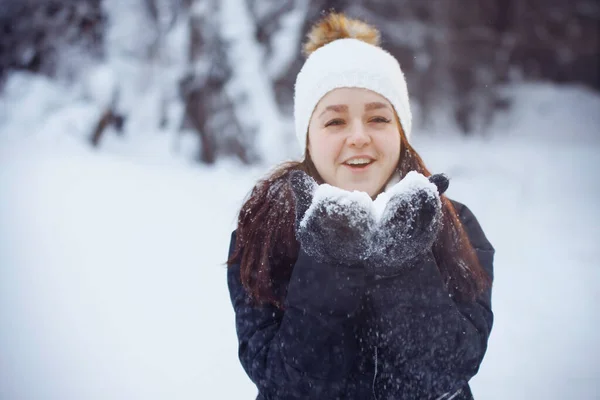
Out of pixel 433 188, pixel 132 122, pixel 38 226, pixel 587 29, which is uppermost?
pixel 587 29

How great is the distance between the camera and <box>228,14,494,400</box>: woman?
790mm

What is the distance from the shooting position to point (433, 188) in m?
0.80

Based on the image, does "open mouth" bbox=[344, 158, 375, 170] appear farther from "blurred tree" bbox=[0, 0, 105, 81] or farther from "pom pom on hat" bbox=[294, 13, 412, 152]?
"blurred tree" bbox=[0, 0, 105, 81]

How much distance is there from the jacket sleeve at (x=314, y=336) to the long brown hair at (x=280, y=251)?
118mm

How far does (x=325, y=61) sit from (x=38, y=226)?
2457mm

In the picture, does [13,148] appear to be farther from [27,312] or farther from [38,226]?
[27,312]

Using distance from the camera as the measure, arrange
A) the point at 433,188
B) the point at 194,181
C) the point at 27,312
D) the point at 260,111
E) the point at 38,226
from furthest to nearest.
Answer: the point at 260,111 → the point at 194,181 → the point at 38,226 → the point at 27,312 → the point at 433,188

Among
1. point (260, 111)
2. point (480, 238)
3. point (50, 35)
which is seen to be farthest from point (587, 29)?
point (50, 35)

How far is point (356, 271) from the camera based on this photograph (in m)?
0.80

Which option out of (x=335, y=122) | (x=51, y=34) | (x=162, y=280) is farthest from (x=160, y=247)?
(x=51, y=34)

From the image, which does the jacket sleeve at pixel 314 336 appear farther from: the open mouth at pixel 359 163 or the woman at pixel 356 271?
the open mouth at pixel 359 163

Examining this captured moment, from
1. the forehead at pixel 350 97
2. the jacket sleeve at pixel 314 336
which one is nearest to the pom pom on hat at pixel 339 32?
the forehead at pixel 350 97

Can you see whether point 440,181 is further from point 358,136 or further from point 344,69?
point 344,69

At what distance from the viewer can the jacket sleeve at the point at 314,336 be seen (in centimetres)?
80
